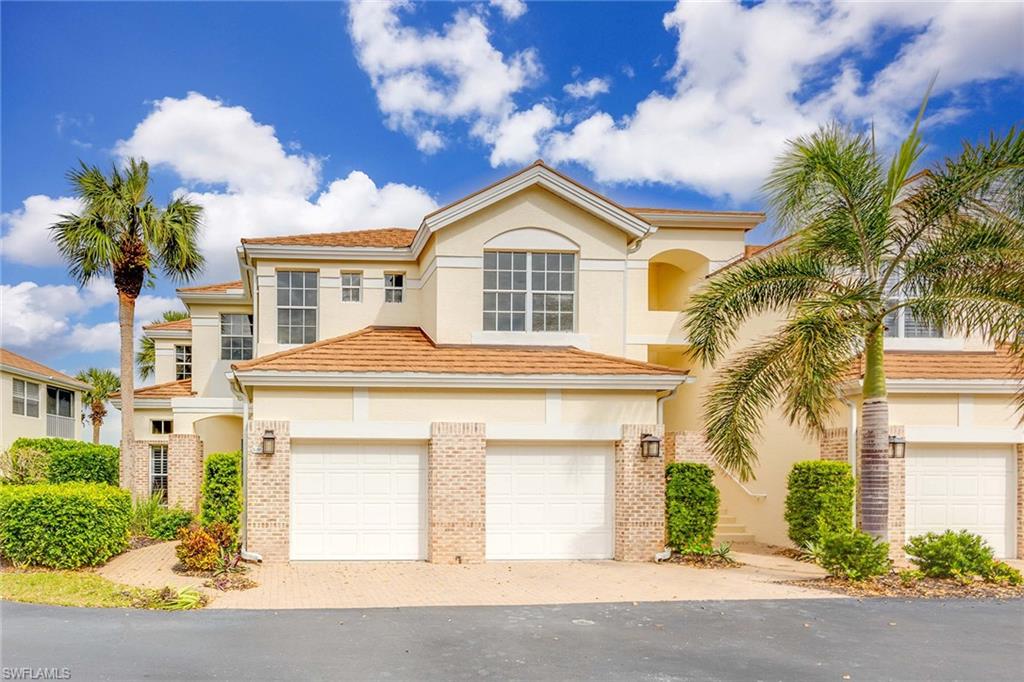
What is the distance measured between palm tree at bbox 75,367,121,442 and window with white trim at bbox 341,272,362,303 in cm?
3285

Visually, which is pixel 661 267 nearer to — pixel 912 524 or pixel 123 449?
pixel 912 524

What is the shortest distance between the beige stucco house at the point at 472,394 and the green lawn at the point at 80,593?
2725 millimetres

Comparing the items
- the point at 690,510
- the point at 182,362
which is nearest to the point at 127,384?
the point at 182,362

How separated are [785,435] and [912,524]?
3.16 metres

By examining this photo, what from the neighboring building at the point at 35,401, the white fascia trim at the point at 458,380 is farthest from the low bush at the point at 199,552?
the neighboring building at the point at 35,401

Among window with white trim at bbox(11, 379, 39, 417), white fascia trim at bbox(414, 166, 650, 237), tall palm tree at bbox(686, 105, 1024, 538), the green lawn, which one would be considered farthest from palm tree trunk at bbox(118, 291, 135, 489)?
window with white trim at bbox(11, 379, 39, 417)

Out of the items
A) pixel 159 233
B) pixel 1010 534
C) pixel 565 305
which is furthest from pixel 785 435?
pixel 159 233

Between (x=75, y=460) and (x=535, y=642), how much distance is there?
72.9ft

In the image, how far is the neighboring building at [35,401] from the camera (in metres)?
30.0

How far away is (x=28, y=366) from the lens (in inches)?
1261

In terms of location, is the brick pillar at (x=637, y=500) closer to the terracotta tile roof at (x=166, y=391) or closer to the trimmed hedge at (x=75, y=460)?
the terracotta tile roof at (x=166, y=391)

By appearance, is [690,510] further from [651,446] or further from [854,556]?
[854,556]

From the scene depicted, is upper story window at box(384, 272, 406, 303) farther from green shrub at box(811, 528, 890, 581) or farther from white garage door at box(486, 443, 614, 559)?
green shrub at box(811, 528, 890, 581)

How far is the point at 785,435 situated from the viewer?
17.8 m
